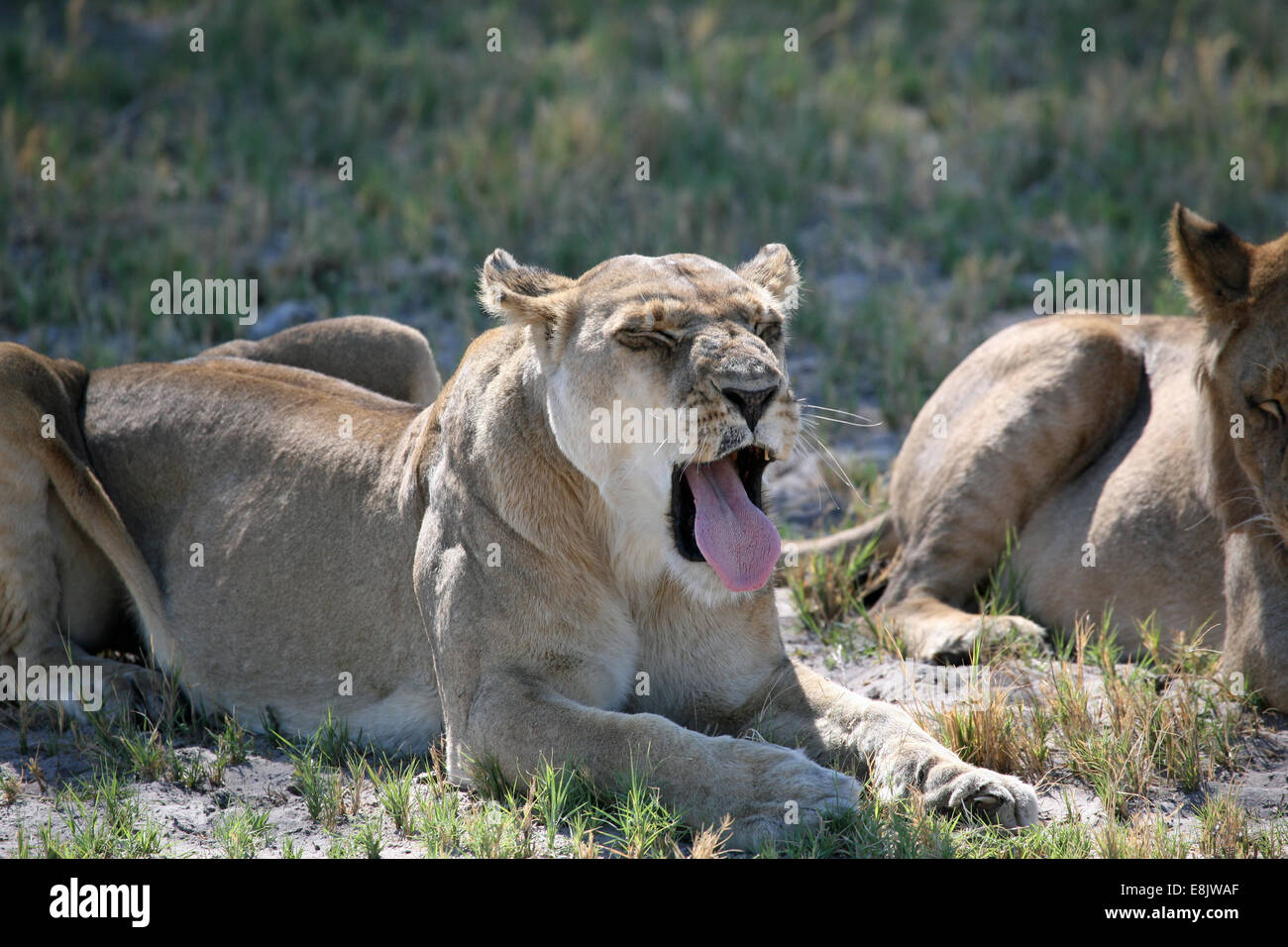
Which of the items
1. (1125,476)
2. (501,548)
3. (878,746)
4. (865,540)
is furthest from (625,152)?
(878,746)

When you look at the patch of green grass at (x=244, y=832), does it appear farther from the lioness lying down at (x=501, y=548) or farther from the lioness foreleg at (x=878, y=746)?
the lioness foreleg at (x=878, y=746)

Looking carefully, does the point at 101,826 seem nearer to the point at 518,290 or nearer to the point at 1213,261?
the point at 518,290

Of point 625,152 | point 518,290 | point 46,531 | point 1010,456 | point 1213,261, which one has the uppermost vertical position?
point 625,152

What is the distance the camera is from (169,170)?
10.0 m

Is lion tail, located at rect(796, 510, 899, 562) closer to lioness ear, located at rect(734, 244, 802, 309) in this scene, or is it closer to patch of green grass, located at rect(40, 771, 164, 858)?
lioness ear, located at rect(734, 244, 802, 309)

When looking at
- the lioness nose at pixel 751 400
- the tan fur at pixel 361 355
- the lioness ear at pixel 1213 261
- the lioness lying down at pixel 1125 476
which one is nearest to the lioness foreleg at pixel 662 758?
the lioness nose at pixel 751 400

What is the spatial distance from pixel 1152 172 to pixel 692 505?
273 inches

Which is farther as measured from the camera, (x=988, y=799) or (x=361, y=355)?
(x=361, y=355)

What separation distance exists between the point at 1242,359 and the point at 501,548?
92.4 inches

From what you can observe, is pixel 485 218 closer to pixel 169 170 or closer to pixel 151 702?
pixel 169 170

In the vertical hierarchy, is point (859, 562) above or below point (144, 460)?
below

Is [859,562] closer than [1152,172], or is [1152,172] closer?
[859,562]

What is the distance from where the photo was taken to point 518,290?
422 centimetres

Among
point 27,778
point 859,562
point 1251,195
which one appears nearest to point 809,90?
point 1251,195
